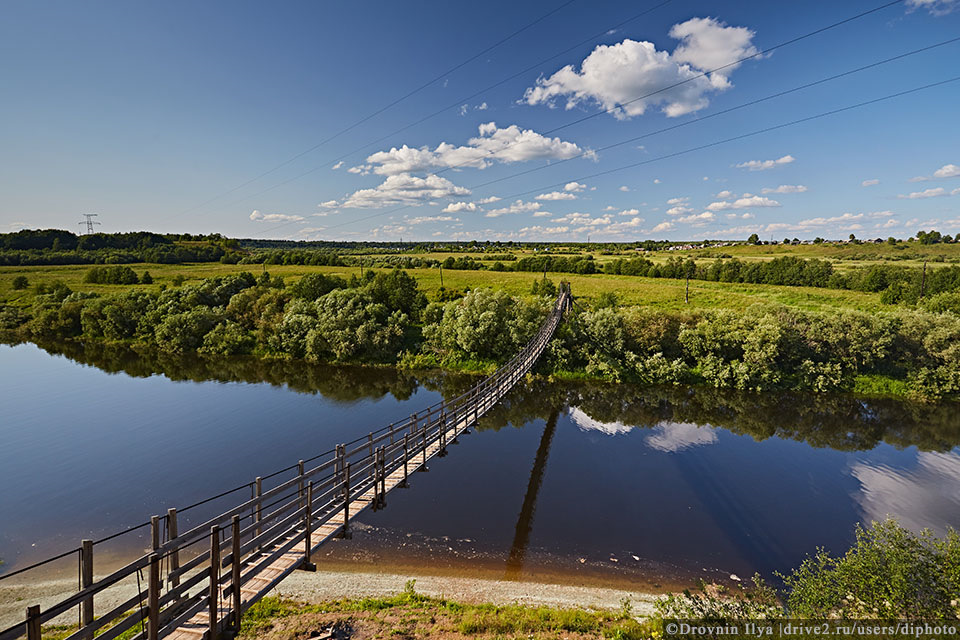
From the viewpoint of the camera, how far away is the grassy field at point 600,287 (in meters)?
49.0

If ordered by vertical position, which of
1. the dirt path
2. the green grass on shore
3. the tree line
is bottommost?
the dirt path

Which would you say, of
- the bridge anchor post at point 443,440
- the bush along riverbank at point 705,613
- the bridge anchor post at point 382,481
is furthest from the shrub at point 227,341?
the bridge anchor post at point 382,481

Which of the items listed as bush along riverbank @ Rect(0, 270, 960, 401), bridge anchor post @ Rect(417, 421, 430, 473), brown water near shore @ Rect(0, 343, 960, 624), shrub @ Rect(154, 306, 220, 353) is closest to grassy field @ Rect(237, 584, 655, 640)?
brown water near shore @ Rect(0, 343, 960, 624)

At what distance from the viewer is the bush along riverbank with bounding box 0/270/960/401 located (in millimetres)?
31578

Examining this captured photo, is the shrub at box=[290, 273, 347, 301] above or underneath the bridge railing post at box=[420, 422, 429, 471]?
above

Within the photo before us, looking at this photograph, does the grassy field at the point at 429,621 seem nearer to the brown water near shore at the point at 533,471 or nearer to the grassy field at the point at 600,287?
the brown water near shore at the point at 533,471

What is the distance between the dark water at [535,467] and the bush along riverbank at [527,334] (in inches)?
85.0

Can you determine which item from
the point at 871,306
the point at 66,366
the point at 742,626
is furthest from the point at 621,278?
the point at 66,366

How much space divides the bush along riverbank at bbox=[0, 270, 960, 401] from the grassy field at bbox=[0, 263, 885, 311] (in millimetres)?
11574

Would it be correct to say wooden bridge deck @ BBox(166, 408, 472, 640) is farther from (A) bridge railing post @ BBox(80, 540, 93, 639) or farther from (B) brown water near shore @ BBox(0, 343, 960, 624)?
(B) brown water near shore @ BBox(0, 343, 960, 624)

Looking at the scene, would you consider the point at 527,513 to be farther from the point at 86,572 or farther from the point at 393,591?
the point at 86,572

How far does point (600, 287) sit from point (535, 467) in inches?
1727

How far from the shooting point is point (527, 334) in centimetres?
3606

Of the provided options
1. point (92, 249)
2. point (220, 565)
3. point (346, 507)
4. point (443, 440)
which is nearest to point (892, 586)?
point (443, 440)
